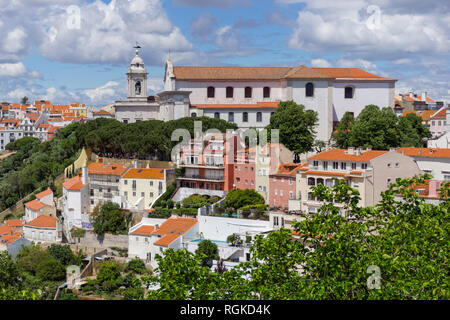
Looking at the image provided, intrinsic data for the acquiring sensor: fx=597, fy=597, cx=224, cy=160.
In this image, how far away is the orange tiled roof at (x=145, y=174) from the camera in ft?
127

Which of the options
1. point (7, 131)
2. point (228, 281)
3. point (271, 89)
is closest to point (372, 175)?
point (228, 281)

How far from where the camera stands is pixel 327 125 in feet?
169

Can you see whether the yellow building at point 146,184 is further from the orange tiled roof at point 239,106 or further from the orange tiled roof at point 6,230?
the orange tiled roof at point 239,106

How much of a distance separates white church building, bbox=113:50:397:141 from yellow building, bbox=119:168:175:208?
1345 centimetres

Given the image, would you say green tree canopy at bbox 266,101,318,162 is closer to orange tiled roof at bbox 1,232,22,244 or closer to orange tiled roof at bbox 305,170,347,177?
orange tiled roof at bbox 305,170,347,177

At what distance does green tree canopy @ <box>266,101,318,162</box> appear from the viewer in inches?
1652

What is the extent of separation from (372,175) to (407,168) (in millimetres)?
2684

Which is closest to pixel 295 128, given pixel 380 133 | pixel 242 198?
pixel 380 133

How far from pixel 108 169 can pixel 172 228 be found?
372 inches

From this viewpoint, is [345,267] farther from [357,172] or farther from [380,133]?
[380,133]

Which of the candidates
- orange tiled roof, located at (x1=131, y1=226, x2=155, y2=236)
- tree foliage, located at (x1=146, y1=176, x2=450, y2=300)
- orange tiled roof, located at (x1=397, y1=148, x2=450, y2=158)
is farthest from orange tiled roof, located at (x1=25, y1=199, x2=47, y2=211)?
tree foliage, located at (x1=146, y1=176, x2=450, y2=300)

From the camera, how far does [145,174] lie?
129 feet

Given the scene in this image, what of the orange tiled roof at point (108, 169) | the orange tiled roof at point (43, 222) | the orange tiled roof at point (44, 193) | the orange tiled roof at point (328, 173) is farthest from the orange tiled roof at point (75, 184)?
the orange tiled roof at point (328, 173)
